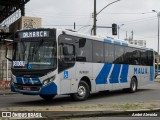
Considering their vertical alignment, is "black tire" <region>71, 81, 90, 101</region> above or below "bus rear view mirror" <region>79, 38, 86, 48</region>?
below

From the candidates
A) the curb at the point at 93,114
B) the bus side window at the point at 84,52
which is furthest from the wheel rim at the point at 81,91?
the curb at the point at 93,114

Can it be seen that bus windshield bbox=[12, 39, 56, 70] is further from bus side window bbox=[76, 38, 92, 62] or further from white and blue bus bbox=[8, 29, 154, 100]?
bus side window bbox=[76, 38, 92, 62]

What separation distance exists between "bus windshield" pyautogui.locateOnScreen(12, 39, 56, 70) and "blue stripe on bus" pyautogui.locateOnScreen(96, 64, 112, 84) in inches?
163

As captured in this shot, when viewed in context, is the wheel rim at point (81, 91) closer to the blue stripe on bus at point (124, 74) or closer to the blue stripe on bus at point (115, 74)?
the blue stripe on bus at point (115, 74)

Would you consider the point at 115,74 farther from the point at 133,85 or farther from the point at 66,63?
the point at 66,63

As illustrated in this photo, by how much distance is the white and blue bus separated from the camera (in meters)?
16.9

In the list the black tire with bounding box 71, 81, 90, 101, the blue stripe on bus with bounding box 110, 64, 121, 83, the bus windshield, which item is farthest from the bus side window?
the blue stripe on bus with bounding box 110, 64, 121, 83

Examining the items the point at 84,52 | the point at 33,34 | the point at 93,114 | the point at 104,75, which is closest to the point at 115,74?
the point at 104,75

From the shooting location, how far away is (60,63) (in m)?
17.2

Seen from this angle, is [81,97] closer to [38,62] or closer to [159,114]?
[38,62]

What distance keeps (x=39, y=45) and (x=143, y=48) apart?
443 inches

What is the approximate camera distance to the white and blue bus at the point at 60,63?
16922 millimetres

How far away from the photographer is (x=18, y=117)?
11.8 meters

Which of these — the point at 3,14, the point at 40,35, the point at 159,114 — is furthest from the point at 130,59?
the point at 3,14
